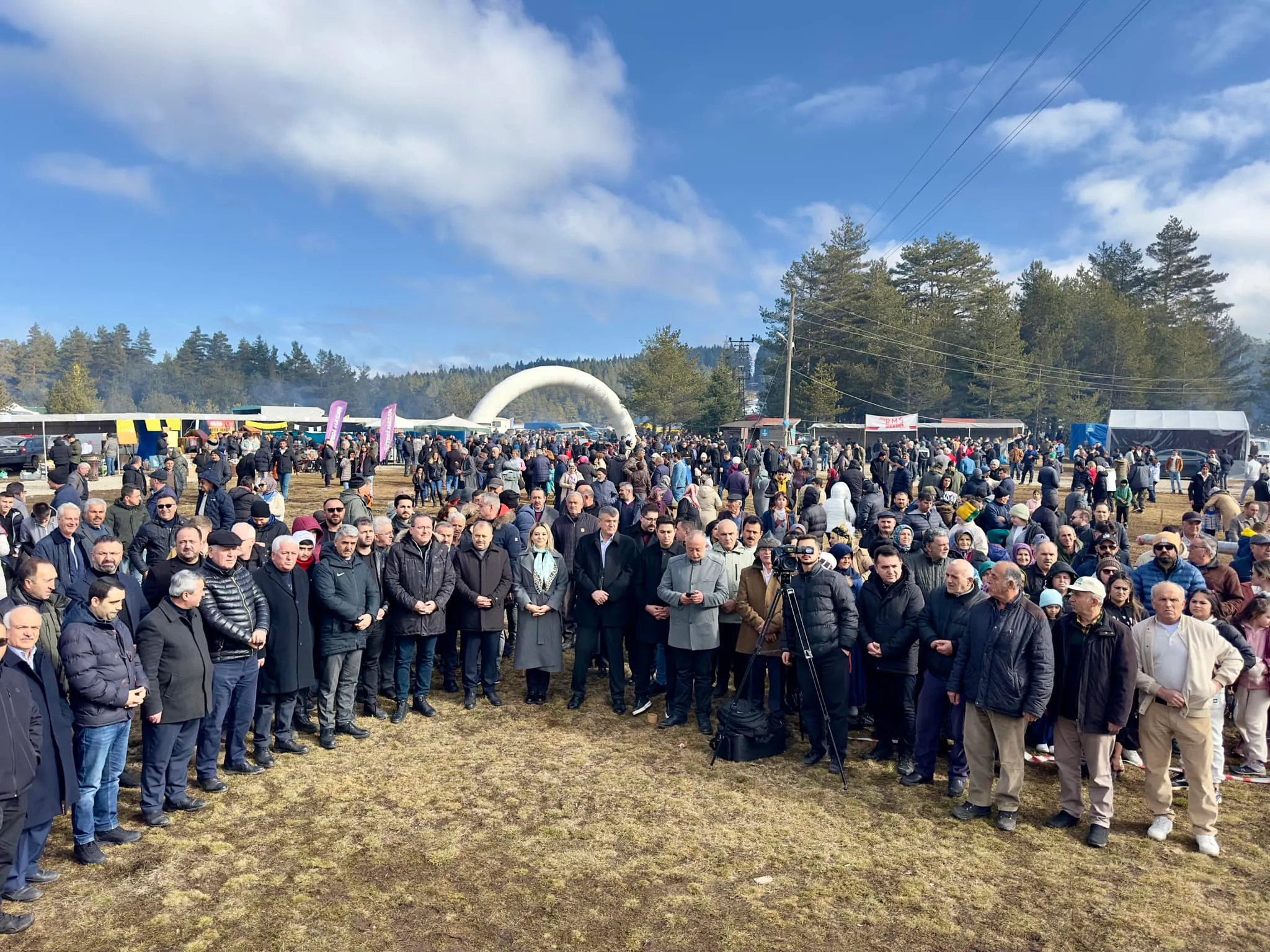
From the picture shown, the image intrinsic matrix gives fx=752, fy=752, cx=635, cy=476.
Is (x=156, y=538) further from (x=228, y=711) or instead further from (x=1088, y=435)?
(x=1088, y=435)

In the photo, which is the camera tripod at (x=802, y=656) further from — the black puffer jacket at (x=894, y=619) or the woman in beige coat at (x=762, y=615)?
the black puffer jacket at (x=894, y=619)

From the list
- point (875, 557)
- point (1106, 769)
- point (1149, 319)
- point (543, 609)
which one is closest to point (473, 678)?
point (543, 609)

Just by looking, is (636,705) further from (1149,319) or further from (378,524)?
(1149,319)

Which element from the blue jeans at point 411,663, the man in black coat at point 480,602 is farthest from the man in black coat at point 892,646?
the blue jeans at point 411,663

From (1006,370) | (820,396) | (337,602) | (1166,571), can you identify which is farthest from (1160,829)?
(1006,370)

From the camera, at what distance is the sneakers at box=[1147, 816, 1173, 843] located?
4766 mm

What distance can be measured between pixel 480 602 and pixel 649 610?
5.03 feet

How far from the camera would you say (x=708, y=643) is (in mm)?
6492

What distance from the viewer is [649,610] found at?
22.5ft

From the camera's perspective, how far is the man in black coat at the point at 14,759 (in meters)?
3.58

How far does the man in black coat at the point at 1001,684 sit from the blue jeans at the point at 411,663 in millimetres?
4377

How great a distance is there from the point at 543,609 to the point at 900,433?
37.1m

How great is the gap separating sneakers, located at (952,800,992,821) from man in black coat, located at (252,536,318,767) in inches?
189

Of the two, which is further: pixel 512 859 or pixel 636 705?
pixel 636 705
